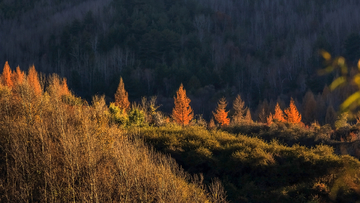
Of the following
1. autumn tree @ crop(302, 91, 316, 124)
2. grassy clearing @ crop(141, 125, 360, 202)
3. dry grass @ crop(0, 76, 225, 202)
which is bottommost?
autumn tree @ crop(302, 91, 316, 124)

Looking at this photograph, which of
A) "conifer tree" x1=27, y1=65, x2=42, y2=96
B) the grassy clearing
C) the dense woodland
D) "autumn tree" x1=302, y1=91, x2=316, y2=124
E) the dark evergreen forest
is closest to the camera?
the dense woodland

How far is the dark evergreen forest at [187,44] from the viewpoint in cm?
7556

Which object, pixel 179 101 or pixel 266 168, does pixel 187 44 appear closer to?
pixel 179 101

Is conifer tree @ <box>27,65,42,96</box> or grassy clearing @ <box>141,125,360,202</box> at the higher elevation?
conifer tree @ <box>27,65,42,96</box>

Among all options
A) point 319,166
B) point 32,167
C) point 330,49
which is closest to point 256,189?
point 319,166

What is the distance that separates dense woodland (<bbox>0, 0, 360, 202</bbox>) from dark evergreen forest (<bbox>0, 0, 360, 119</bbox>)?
404 mm

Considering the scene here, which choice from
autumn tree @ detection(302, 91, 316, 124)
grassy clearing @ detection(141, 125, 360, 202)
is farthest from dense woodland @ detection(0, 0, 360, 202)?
autumn tree @ detection(302, 91, 316, 124)

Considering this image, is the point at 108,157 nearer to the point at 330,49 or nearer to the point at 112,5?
the point at 330,49

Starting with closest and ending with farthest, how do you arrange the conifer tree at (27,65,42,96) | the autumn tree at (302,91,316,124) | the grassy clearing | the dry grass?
1. the dry grass
2. the grassy clearing
3. the conifer tree at (27,65,42,96)
4. the autumn tree at (302,91,316,124)

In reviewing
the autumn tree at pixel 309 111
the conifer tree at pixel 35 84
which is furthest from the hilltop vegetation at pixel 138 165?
the autumn tree at pixel 309 111

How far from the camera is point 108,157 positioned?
1286cm

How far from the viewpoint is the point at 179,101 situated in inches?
1539

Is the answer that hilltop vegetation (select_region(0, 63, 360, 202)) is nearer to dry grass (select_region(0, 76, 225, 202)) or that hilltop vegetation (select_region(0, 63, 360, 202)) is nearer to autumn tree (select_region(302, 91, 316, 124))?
dry grass (select_region(0, 76, 225, 202))

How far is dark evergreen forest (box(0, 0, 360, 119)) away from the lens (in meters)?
75.6
